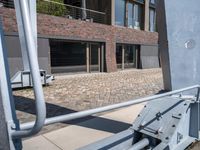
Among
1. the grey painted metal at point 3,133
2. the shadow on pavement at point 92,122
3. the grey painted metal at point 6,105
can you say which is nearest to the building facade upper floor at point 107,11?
the shadow on pavement at point 92,122

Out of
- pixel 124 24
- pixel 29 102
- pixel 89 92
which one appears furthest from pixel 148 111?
pixel 124 24

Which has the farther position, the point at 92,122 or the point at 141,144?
the point at 92,122

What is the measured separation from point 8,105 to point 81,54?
14449 millimetres

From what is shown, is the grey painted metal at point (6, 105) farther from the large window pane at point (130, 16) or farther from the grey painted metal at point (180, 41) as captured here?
the large window pane at point (130, 16)

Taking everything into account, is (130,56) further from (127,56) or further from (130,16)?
(130,16)

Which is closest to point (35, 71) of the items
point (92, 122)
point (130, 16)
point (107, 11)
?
point (92, 122)

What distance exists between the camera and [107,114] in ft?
18.6

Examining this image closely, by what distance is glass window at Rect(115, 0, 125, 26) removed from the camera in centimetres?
1881

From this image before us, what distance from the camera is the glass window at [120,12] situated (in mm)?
18812

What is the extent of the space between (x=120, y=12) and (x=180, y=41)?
16137mm

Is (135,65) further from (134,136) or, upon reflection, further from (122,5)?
(134,136)

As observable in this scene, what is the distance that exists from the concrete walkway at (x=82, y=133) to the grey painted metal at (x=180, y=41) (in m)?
1.51

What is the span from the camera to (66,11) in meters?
15.5

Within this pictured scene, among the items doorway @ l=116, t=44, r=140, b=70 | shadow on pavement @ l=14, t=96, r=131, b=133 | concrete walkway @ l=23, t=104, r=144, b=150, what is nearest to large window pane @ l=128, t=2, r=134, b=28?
doorway @ l=116, t=44, r=140, b=70
